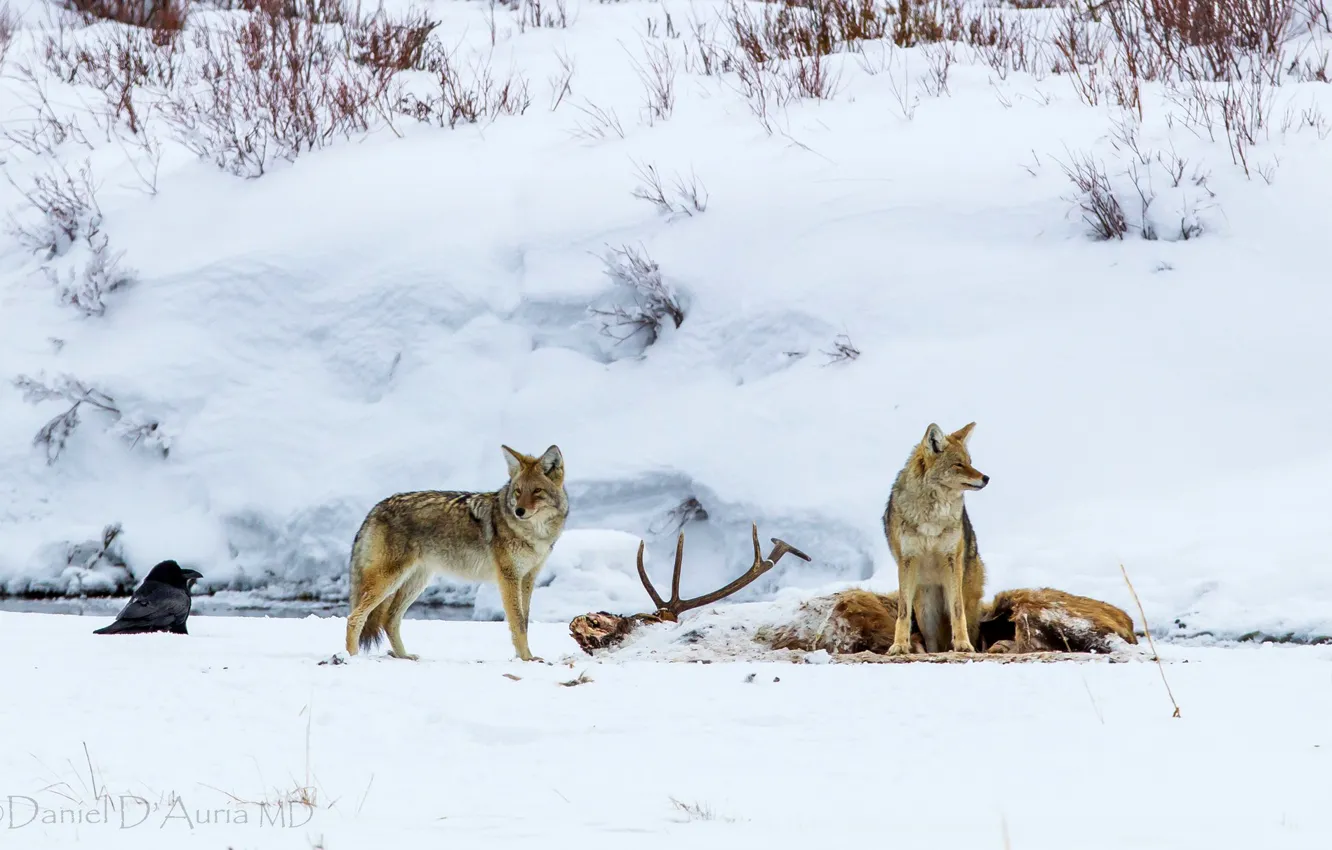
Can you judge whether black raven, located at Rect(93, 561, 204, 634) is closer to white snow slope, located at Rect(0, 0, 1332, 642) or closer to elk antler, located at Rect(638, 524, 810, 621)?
elk antler, located at Rect(638, 524, 810, 621)

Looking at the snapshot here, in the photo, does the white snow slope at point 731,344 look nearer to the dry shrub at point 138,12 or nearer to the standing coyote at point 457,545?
the standing coyote at point 457,545

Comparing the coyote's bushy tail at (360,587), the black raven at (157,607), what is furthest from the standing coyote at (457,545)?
the black raven at (157,607)

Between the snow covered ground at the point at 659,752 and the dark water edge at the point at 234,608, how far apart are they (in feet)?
13.6

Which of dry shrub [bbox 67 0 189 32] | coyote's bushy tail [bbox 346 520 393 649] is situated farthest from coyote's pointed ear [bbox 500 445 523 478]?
dry shrub [bbox 67 0 189 32]

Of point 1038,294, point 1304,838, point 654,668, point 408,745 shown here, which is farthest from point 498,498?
point 1038,294

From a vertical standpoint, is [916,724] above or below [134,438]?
above

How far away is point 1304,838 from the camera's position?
284 cm

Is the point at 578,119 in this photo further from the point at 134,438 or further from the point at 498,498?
the point at 498,498

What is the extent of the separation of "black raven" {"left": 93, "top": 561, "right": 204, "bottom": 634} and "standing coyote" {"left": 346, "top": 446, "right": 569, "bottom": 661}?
102cm

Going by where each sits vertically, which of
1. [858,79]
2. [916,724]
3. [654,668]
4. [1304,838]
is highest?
[858,79]

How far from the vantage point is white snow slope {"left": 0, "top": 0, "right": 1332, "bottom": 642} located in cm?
982

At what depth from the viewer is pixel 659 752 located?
163 inches

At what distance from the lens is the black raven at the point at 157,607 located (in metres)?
6.80

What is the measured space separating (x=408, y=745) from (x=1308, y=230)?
395 inches
